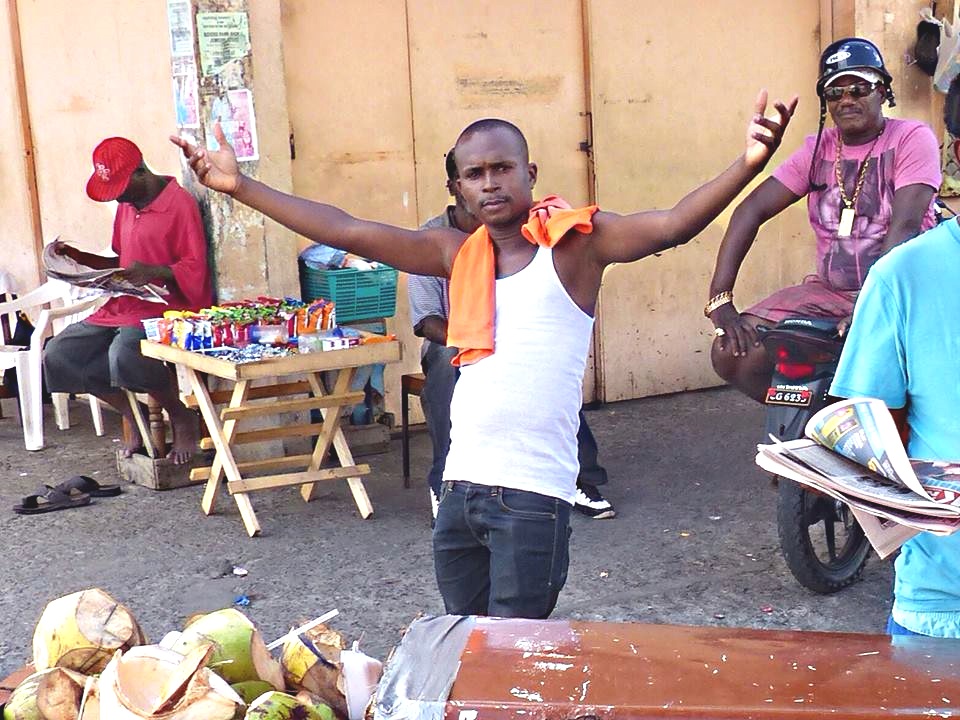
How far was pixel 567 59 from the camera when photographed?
25.5 ft

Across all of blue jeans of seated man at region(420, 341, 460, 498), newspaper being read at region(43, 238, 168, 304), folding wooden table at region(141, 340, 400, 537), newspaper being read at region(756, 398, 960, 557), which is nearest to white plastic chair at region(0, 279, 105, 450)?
newspaper being read at region(43, 238, 168, 304)

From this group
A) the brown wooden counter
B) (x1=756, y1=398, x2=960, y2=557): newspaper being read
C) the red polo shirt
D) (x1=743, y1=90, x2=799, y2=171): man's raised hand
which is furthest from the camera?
the red polo shirt

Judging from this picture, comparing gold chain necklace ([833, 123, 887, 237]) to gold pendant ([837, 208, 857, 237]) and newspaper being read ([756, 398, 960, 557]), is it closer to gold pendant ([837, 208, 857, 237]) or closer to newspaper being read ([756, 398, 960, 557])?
gold pendant ([837, 208, 857, 237])

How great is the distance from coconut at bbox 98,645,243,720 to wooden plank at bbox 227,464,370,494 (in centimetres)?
369

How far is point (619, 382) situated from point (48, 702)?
6134mm

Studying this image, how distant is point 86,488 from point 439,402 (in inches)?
77.0

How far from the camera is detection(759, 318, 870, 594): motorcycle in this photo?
4742 mm

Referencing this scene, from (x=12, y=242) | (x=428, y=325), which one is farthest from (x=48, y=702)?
(x=12, y=242)

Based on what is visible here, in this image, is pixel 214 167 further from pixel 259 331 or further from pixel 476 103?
pixel 476 103

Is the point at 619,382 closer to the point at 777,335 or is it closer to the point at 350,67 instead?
the point at 350,67

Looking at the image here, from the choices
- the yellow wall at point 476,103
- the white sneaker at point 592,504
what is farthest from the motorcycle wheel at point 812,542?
the yellow wall at point 476,103

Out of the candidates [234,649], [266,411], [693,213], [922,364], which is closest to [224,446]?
[266,411]

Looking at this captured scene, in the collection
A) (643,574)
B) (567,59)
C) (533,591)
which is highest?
(567,59)

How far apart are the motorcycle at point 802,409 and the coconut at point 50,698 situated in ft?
9.90
